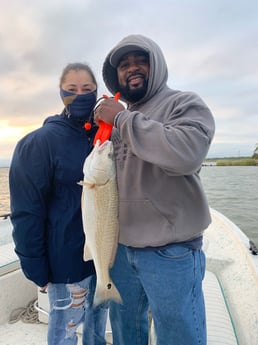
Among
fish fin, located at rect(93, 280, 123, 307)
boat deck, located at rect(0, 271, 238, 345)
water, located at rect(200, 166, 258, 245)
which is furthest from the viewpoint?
water, located at rect(200, 166, 258, 245)

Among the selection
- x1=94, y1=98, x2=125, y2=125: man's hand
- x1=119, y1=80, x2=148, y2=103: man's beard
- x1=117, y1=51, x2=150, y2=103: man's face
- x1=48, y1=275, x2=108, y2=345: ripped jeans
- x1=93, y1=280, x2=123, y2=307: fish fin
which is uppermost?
x1=117, y1=51, x2=150, y2=103: man's face

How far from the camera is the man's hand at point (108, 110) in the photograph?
71.7 inches

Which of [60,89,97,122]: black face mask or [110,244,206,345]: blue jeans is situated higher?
[60,89,97,122]: black face mask

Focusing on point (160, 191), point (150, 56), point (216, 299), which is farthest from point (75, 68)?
point (216, 299)

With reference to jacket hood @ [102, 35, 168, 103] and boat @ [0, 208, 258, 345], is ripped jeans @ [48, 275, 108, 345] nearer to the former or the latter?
boat @ [0, 208, 258, 345]

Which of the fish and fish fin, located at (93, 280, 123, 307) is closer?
the fish

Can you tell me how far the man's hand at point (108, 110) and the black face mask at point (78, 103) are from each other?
0.37 m

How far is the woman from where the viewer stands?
2.08 metres

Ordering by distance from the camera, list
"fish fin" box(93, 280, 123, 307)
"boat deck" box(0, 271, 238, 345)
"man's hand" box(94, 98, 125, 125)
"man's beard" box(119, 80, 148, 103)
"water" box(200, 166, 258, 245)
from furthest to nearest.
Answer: "water" box(200, 166, 258, 245) < "boat deck" box(0, 271, 238, 345) < "man's beard" box(119, 80, 148, 103) < "fish fin" box(93, 280, 123, 307) < "man's hand" box(94, 98, 125, 125)

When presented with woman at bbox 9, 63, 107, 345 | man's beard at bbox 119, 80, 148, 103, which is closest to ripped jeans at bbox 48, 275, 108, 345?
woman at bbox 9, 63, 107, 345

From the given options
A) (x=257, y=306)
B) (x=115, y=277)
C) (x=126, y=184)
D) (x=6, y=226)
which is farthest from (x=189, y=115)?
(x=6, y=226)

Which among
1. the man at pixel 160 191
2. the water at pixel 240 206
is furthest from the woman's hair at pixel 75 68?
the water at pixel 240 206

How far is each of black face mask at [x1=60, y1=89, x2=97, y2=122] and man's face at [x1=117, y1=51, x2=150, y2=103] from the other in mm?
278

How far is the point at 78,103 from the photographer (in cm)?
219
